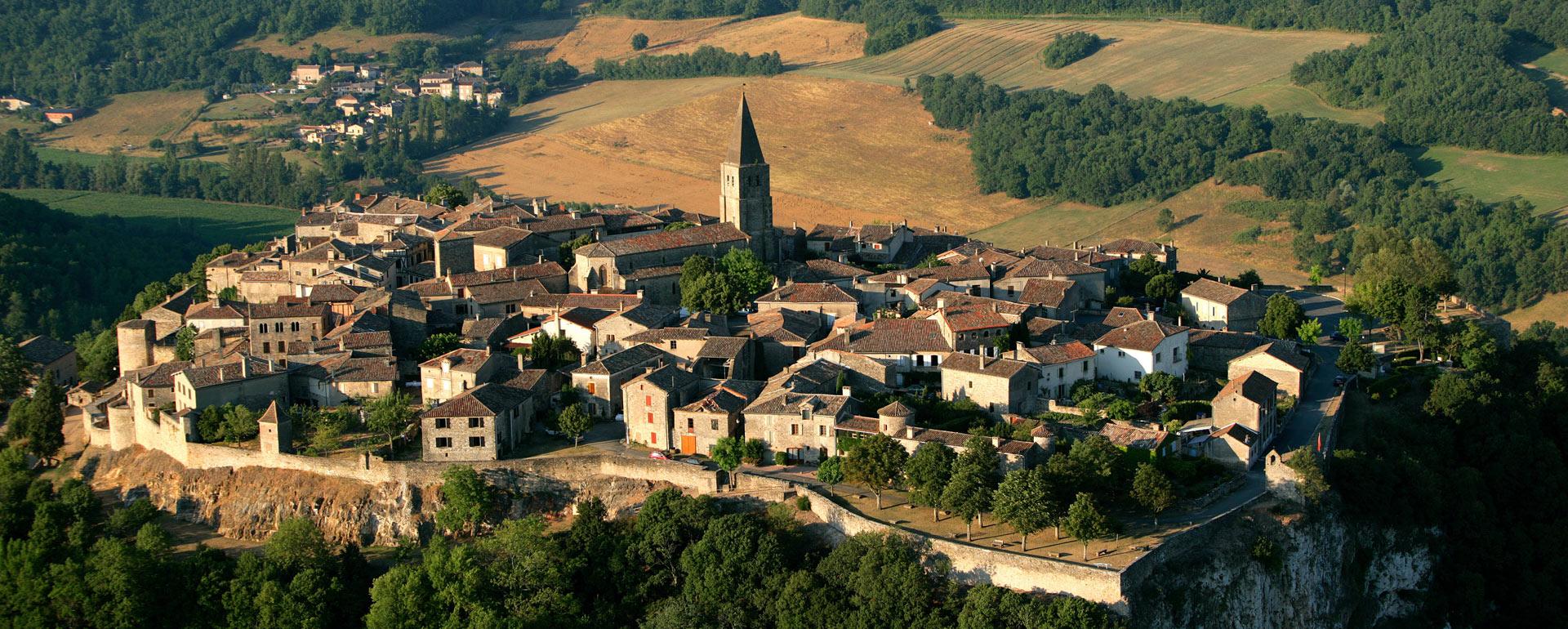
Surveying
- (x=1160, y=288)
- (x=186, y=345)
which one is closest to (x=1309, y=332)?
(x=1160, y=288)

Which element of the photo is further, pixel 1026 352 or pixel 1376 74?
pixel 1376 74

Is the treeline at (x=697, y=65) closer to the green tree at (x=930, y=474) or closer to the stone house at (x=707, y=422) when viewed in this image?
the stone house at (x=707, y=422)

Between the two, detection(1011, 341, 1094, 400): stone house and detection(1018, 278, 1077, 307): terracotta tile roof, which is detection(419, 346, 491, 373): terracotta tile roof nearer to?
detection(1011, 341, 1094, 400): stone house

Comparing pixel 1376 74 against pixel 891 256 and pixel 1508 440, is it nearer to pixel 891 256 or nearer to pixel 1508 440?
pixel 891 256

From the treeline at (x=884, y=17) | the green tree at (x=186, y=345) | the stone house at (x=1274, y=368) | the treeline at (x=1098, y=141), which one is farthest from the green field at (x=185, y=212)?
the stone house at (x=1274, y=368)

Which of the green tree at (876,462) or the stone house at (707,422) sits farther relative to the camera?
the stone house at (707,422)

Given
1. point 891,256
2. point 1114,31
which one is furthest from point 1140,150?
point 891,256
